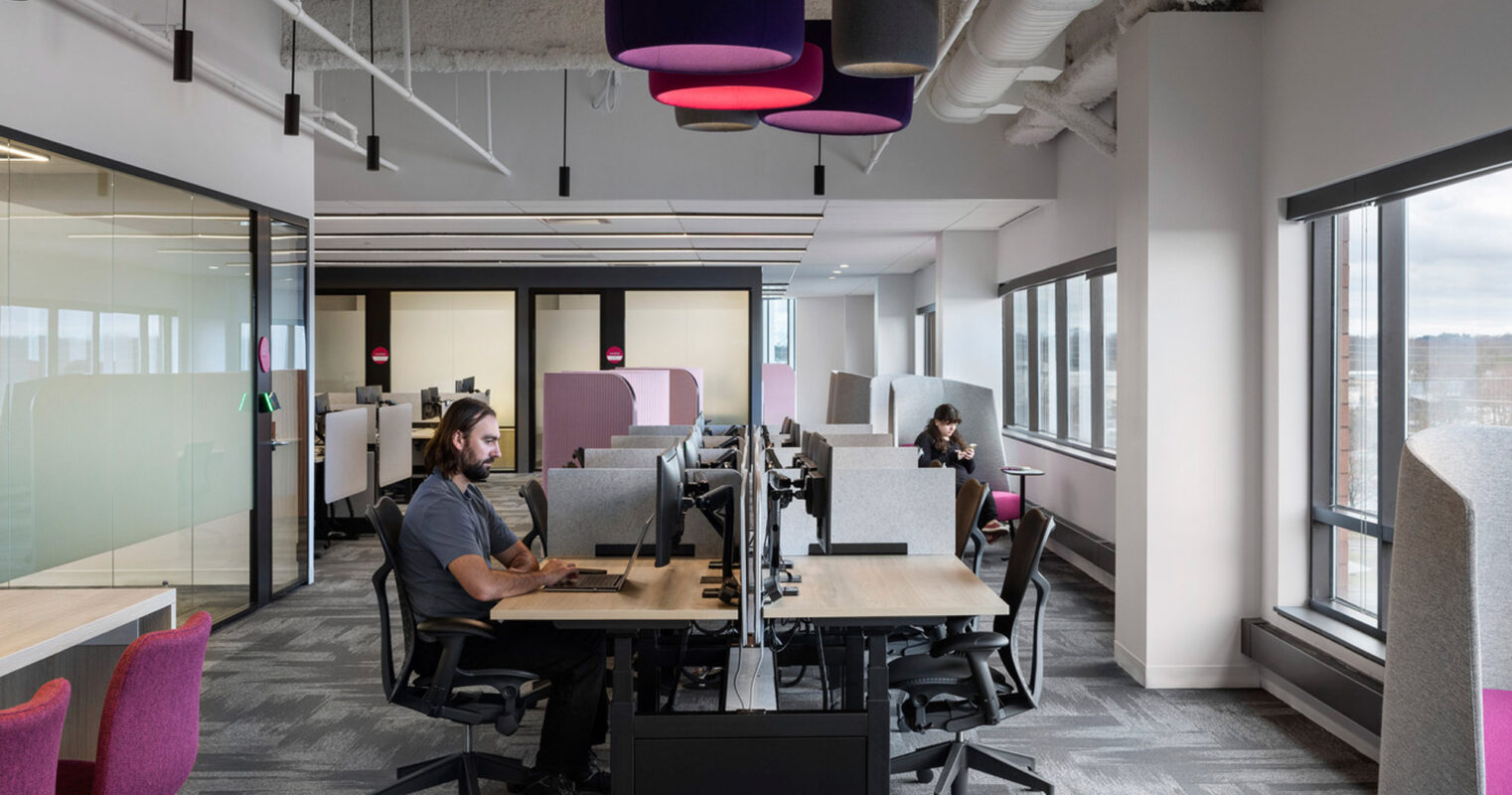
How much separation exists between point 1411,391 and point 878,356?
45.2ft

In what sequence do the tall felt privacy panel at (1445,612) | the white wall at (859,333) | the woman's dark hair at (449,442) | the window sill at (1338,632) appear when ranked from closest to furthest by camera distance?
1. the tall felt privacy panel at (1445,612)
2. the woman's dark hair at (449,442)
3. the window sill at (1338,632)
4. the white wall at (859,333)

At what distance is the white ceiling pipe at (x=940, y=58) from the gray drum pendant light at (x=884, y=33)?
0.08 m

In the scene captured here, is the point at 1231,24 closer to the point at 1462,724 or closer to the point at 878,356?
the point at 1462,724

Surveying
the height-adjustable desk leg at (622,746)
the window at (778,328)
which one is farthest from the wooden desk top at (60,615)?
the window at (778,328)

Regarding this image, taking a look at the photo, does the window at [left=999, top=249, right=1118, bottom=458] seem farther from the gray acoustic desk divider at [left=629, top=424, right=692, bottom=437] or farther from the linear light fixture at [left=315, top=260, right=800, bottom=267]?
the linear light fixture at [left=315, top=260, right=800, bottom=267]

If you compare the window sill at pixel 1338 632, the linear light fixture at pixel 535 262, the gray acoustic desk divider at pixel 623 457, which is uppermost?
the linear light fixture at pixel 535 262

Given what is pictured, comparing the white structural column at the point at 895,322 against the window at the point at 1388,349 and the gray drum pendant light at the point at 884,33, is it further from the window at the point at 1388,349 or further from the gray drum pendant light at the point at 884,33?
the gray drum pendant light at the point at 884,33

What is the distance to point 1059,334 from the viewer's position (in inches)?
346

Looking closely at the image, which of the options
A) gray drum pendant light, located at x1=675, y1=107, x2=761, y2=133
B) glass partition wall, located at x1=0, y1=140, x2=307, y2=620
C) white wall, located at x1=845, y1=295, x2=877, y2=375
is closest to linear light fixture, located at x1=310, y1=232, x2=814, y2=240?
glass partition wall, located at x1=0, y1=140, x2=307, y2=620

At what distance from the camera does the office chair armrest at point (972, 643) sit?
3.14 meters

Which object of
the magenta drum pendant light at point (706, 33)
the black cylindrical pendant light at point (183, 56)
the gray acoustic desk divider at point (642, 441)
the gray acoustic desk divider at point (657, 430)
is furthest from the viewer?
the gray acoustic desk divider at point (657, 430)

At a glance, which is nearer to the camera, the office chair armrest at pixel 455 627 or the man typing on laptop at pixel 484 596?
the office chair armrest at pixel 455 627

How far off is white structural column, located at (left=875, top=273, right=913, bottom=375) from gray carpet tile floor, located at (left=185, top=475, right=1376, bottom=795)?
39.8ft

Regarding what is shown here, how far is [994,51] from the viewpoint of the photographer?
4.68 metres
